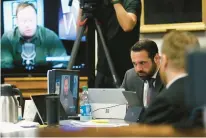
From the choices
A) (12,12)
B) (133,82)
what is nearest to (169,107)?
Answer: (133,82)

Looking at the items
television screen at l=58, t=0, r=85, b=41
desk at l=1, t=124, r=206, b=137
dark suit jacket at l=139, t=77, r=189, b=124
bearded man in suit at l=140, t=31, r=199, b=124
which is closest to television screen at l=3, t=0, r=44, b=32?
television screen at l=58, t=0, r=85, b=41

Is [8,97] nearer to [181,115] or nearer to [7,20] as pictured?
[181,115]

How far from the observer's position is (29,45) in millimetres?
3596

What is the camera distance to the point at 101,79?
9.17 ft

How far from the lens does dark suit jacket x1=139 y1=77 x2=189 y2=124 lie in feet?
5.21

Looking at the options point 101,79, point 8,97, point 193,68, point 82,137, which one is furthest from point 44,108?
point 193,68

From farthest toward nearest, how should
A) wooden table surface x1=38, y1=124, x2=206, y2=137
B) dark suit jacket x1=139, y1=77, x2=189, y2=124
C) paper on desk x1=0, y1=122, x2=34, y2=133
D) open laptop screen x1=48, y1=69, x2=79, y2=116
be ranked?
open laptop screen x1=48, y1=69, x2=79, y2=116 → paper on desk x1=0, y1=122, x2=34, y2=133 → dark suit jacket x1=139, y1=77, x2=189, y2=124 → wooden table surface x1=38, y1=124, x2=206, y2=137

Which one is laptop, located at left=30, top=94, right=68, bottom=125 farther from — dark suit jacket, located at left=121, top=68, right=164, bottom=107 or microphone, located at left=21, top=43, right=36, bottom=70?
microphone, located at left=21, top=43, right=36, bottom=70

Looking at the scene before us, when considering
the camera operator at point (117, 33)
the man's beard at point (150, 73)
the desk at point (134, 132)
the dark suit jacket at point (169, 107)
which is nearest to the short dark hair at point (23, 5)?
the camera operator at point (117, 33)

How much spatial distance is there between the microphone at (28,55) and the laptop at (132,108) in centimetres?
149

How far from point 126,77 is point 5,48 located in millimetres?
1240

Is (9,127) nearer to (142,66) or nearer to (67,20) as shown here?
(142,66)

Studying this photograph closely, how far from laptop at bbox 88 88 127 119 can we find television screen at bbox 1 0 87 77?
1.06 m

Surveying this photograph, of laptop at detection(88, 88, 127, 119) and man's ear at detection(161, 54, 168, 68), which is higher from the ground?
man's ear at detection(161, 54, 168, 68)
